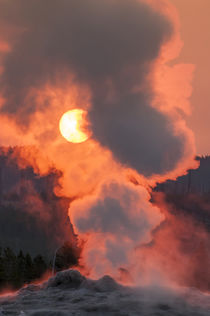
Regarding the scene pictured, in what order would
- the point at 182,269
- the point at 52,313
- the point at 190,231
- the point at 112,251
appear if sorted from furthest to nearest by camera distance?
the point at 190,231, the point at 182,269, the point at 112,251, the point at 52,313

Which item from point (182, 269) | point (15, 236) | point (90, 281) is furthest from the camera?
point (15, 236)

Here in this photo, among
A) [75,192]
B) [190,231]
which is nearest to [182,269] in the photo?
[75,192]

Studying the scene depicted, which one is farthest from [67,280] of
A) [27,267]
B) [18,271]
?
[27,267]

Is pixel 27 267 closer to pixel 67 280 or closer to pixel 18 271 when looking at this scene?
pixel 18 271

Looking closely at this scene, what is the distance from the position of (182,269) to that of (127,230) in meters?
22.3

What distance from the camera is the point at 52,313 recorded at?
2348cm

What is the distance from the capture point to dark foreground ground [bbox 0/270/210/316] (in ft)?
78.2

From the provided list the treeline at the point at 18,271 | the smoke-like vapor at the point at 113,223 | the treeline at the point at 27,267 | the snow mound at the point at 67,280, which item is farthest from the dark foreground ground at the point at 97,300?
the treeline at the point at 27,267

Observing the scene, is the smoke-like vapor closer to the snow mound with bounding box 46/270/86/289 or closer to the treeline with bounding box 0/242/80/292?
the snow mound with bounding box 46/270/86/289

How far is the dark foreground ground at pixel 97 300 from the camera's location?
23844 mm

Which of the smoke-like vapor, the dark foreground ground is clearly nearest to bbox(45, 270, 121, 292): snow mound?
the dark foreground ground

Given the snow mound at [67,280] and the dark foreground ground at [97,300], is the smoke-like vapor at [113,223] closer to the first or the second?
the snow mound at [67,280]

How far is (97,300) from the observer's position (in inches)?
1026

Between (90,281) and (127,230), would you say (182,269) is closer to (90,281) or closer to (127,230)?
(127,230)
